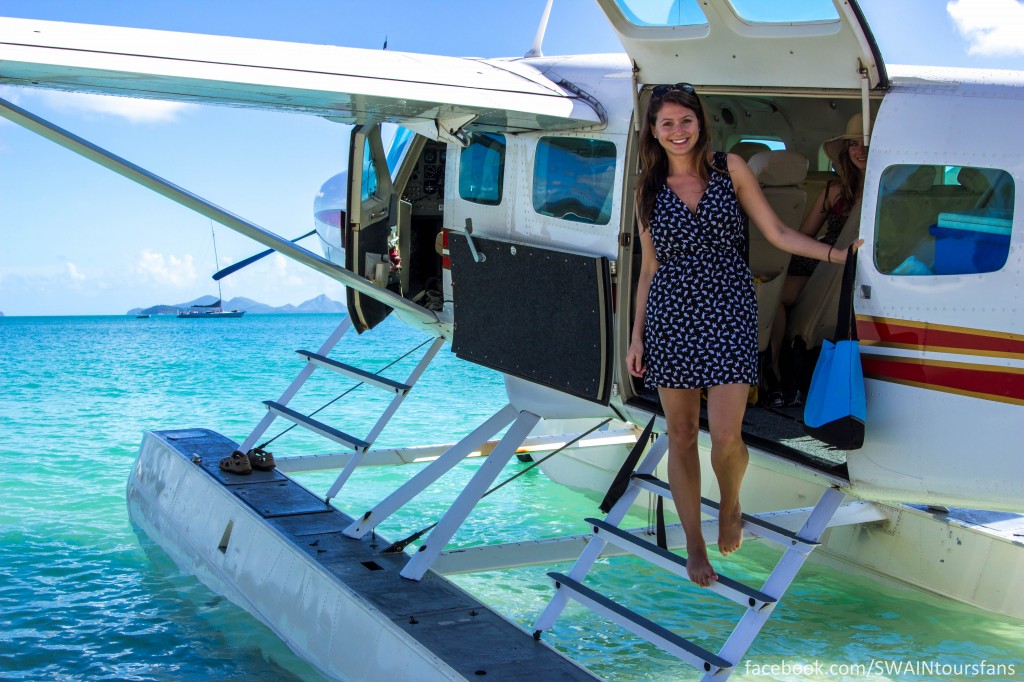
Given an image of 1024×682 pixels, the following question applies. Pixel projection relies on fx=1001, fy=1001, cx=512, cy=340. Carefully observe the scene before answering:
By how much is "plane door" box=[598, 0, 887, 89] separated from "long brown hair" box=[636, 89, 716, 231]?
0.50 m

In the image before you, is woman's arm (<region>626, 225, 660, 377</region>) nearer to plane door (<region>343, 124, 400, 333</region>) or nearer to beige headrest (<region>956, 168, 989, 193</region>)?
beige headrest (<region>956, 168, 989, 193</region>)

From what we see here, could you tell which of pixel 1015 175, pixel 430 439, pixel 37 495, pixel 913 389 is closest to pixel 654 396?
pixel 913 389

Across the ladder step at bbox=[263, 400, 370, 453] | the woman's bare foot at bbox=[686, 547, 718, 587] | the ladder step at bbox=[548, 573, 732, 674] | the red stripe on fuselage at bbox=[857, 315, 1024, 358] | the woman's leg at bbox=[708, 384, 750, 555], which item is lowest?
the ladder step at bbox=[263, 400, 370, 453]

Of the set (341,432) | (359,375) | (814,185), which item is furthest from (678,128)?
(341,432)

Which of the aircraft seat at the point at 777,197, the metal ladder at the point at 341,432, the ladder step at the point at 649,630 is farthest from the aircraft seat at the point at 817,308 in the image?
the metal ladder at the point at 341,432

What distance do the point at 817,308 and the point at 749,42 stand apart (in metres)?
1.35

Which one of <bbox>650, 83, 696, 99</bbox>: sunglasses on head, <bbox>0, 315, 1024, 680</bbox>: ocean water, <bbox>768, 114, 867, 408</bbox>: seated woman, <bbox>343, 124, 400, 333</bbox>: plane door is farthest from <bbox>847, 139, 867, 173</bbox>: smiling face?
<bbox>343, 124, 400, 333</bbox>: plane door

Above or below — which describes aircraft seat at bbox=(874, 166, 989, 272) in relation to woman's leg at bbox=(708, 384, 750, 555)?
above

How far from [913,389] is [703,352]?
0.77 metres

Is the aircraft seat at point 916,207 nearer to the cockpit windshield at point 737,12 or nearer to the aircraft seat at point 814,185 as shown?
the cockpit windshield at point 737,12

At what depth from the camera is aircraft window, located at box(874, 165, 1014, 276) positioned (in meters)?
3.45

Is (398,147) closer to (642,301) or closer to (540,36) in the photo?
(540,36)

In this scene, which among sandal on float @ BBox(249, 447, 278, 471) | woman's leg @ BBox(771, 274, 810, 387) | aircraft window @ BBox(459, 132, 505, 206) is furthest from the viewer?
sandal on float @ BBox(249, 447, 278, 471)

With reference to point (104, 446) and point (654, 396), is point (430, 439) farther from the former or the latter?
point (654, 396)
